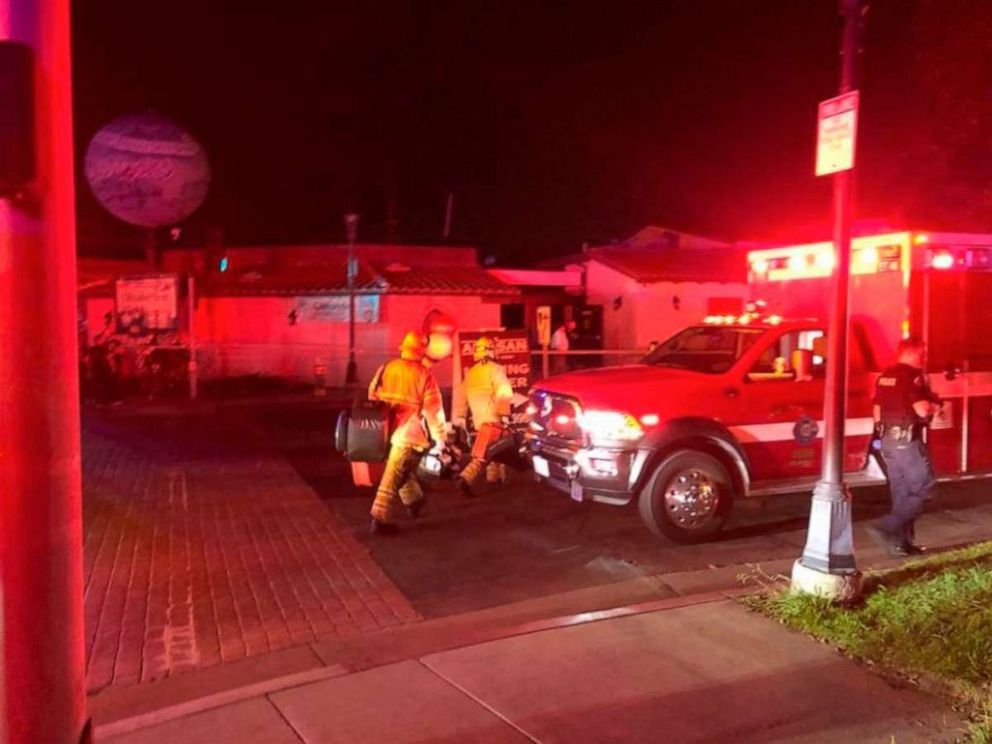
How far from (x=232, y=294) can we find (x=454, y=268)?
5.57 m

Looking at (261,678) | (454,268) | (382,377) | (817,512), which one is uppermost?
(454,268)

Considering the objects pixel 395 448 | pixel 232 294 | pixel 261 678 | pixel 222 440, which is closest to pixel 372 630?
pixel 261 678

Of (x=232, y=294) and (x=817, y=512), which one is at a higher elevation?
(x=232, y=294)

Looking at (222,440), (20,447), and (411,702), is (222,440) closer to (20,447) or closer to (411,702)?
(411,702)

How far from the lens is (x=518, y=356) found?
12531 mm

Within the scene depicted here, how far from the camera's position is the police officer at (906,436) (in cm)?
Answer: 779

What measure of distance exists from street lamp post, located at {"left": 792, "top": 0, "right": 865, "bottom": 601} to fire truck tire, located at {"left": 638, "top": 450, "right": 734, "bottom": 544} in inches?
75.0

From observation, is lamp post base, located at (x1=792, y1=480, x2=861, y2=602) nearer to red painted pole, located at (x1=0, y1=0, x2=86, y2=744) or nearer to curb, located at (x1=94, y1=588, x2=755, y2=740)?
curb, located at (x1=94, y1=588, x2=755, y2=740)

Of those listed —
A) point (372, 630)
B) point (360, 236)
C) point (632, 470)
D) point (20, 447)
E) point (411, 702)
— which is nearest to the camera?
point (20, 447)

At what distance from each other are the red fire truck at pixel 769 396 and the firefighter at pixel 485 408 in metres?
1.40

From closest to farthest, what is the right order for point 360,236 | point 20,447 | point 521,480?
1. point 20,447
2. point 521,480
3. point 360,236

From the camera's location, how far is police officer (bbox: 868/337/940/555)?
7.79 metres

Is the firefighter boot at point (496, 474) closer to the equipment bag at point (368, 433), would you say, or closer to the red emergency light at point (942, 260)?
→ the equipment bag at point (368, 433)

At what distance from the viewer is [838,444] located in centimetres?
631
